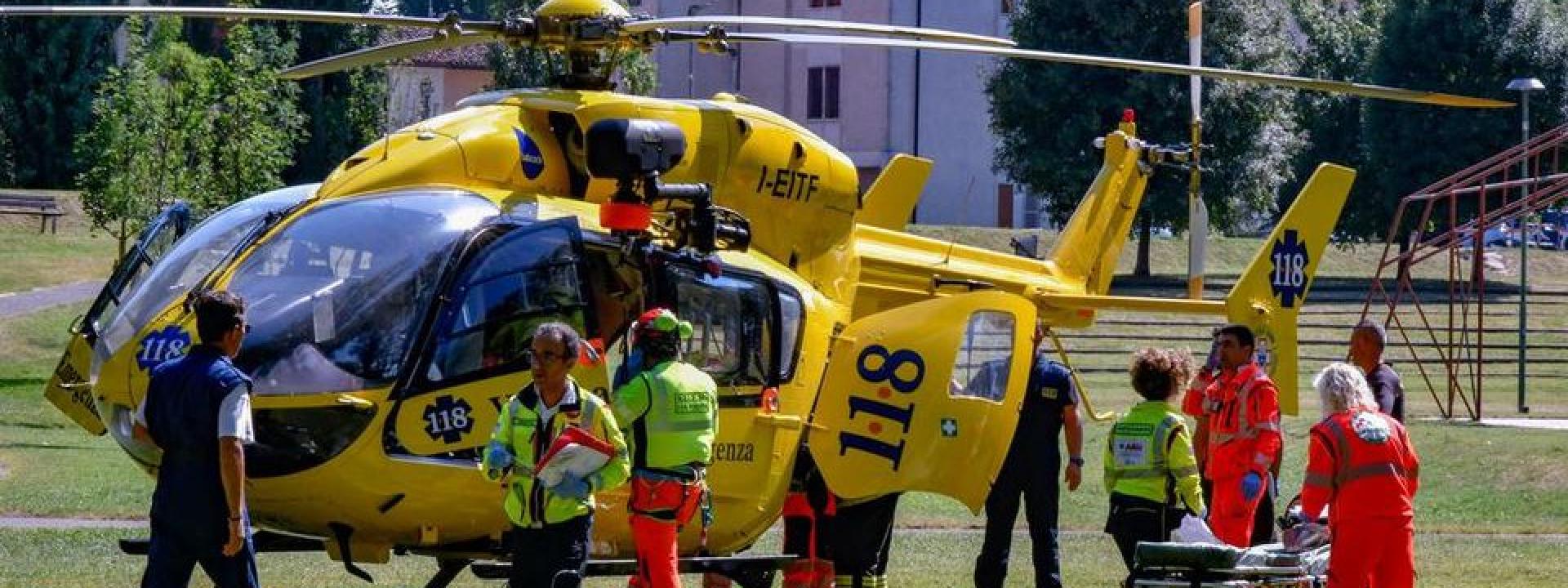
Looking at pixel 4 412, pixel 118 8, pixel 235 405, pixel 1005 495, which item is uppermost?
pixel 118 8

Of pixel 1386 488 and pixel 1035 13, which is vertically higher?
pixel 1035 13

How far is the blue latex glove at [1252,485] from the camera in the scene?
39.9 feet

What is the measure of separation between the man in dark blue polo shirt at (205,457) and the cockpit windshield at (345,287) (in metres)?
0.92

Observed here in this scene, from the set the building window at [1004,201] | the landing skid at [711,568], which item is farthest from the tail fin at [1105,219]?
the building window at [1004,201]

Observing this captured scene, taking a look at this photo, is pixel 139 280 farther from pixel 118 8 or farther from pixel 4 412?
pixel 4 412

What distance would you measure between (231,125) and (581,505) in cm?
2507

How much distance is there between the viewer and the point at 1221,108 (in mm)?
56594

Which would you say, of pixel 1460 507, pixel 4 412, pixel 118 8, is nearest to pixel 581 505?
pixel 118 8

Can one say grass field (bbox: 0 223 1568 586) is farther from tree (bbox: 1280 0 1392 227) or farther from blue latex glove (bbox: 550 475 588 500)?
tree (bbox: 1280 0 1392 227)

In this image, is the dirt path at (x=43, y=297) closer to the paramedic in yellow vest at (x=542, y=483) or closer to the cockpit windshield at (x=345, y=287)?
the cockpit windshield at (x=345, y=287)

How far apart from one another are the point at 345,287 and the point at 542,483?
1.72m

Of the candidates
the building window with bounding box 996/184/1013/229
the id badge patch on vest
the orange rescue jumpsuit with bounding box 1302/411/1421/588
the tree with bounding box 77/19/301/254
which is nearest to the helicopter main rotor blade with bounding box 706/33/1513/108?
the id badge patch on vest

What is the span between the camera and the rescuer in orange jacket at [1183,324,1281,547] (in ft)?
40.1

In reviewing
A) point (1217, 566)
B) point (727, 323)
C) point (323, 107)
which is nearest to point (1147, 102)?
point (323, 107)
